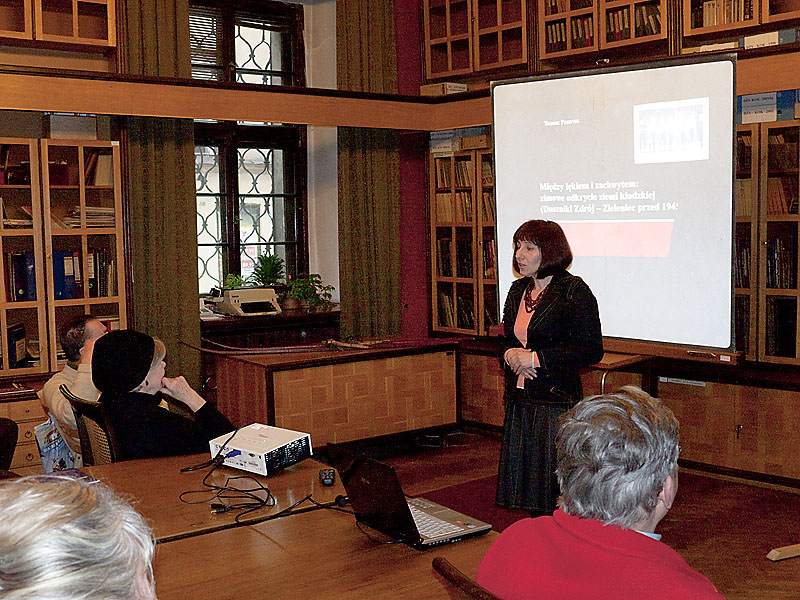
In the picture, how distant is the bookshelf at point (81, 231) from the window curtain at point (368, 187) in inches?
71.3

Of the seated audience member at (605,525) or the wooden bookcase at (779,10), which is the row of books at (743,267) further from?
the seated audience member at (605,525)

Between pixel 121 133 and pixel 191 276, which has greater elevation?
pixel 121 133

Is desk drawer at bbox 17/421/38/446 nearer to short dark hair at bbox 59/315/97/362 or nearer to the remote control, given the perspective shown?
short dark hair at bbox 59/315/97/362

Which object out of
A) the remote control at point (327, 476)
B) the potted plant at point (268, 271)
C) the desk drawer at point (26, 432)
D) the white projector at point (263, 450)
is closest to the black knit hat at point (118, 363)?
the white projector at point (263, 450)

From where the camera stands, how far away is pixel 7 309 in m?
5.19

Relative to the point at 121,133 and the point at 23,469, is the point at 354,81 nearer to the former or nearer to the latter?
the point at 121,133

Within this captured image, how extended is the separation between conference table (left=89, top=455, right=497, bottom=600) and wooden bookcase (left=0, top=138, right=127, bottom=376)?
288cm

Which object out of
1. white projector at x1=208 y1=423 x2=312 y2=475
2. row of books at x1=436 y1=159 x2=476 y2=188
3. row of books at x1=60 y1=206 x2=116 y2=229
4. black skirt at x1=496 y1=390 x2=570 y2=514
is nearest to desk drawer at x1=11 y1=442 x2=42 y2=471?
row of books at x1=60 y1=206 x2=116 y2=229

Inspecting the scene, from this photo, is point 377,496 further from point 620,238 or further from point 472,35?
point 472,35

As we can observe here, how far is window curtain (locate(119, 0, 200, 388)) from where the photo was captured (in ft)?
18.5

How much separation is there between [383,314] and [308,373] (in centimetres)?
171


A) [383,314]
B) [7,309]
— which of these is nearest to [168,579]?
[7,309]

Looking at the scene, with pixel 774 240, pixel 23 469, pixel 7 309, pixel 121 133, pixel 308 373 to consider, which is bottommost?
pixel 23 469

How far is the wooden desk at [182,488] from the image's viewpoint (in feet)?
7.70
